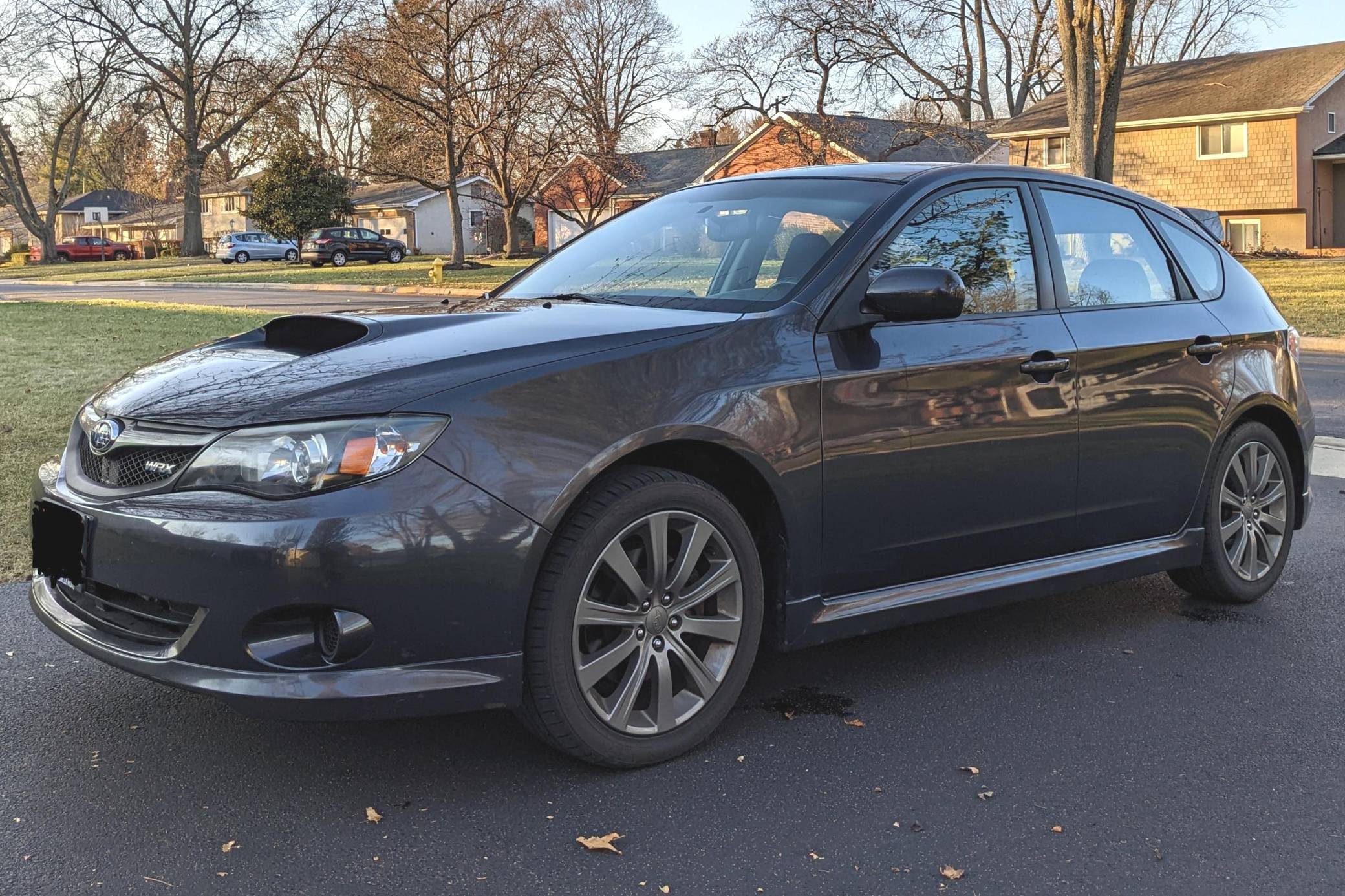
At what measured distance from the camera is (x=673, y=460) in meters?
3.59

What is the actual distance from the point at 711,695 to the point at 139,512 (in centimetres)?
156

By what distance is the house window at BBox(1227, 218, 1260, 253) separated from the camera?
39.4 m

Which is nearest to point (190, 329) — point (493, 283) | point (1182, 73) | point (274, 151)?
point (493, 283)

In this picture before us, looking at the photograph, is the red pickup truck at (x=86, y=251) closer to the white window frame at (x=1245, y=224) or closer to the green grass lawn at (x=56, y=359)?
the green grass lawn at (x=56, y=359)

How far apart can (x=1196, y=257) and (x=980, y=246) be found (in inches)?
51.0

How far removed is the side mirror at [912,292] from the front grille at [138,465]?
191cm

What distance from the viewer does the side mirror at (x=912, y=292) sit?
3.72 metres

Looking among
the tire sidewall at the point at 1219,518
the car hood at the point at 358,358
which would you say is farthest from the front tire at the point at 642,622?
the tire sidewall at the point at 1219,518

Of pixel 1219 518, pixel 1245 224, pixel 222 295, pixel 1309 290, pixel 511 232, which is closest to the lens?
pixel 1219 518

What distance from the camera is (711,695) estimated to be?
11.8 feet

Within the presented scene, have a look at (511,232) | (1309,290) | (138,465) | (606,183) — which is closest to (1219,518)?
(138,465)

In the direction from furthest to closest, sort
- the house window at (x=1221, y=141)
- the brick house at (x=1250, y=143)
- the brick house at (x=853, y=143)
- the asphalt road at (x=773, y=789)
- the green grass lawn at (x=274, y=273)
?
the brick house at (x=853, y=143) → the house window at (x=1221, y=141) → the brick house at (x=1250, y=143) → the green grass lawn at (x=274, y=273) → the asphalt road at (x=773, y=789)

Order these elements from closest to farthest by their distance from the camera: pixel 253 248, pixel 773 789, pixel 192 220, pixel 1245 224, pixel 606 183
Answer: pixel 773 789, pixel 1245 224, pixel 606 183, pixel 253 248, pixel 192 220

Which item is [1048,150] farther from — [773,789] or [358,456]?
[358,456]
